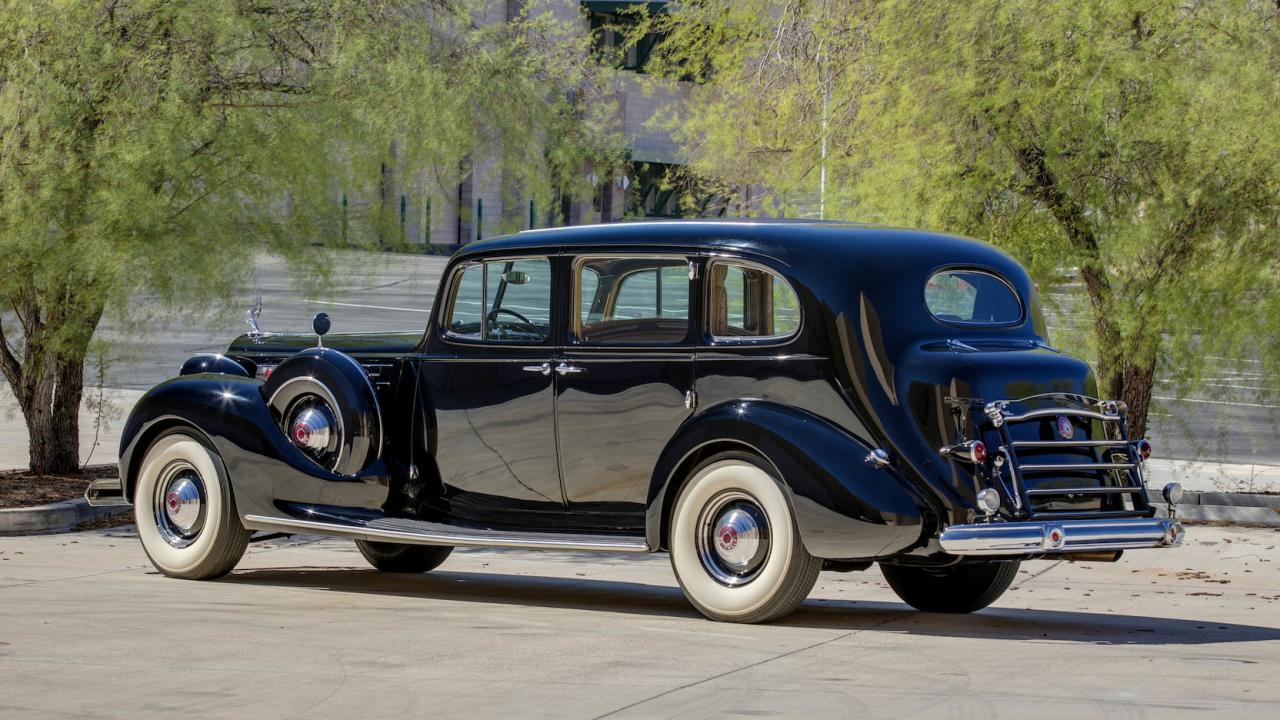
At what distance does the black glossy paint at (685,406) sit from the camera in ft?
25.6

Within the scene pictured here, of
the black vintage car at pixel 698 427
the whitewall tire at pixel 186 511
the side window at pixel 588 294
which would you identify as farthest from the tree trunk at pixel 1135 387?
the whitewall tire at pixel 186 511

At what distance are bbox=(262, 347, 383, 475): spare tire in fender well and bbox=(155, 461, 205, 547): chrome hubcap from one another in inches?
26.2

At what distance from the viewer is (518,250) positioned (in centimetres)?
930

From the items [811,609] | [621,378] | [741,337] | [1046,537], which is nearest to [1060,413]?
[1046,537]

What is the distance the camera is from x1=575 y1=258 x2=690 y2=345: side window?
28.6 feet

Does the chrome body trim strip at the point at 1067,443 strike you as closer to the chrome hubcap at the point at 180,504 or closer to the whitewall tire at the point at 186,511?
the whitewall tire at the point at 186,511

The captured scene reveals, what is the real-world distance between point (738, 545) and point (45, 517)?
19.0 feet

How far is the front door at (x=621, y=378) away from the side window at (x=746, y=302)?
0.43 feet

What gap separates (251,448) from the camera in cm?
939

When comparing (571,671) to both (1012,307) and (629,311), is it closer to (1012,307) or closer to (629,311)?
(629,311)

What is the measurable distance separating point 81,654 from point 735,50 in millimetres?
11460

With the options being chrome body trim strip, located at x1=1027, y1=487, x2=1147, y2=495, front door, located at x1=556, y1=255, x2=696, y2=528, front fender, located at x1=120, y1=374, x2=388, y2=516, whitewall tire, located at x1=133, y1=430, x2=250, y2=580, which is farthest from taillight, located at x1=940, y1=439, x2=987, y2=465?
whitewall tire, located at x1=133, y1=430, x2=250, y2=580

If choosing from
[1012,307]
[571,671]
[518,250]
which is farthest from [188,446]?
[1012,307]

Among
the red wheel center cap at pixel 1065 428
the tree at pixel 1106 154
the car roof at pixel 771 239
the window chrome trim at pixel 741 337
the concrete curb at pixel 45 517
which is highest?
the tree at pixel 1106 154
